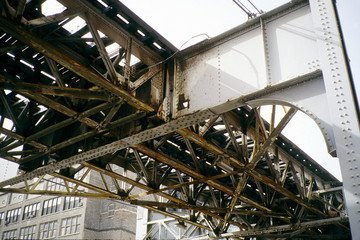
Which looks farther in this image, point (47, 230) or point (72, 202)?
point (47, 230)

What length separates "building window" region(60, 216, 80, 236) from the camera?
37.2 meters

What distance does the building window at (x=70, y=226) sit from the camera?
1465 inches

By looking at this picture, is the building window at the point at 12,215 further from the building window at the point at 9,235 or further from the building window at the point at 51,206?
the building window at the point at 51,206

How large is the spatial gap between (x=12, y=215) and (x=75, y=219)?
1394 cm

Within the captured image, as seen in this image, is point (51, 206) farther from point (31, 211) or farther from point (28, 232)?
point (28, 232)

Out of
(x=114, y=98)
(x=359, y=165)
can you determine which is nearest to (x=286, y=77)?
(x=359, y=165)

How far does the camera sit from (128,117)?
23.6ft

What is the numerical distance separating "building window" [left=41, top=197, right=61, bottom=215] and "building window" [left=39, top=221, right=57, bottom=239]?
4.56ft

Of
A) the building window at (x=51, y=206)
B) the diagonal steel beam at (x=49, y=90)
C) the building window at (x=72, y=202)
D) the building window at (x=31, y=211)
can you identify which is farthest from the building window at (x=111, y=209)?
the diagonal steel beam at (x=49, y=90)

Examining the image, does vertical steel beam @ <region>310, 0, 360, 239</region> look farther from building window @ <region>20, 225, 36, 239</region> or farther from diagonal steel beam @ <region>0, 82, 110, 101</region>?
building window @ <region>20, 225, 36, 239</region>

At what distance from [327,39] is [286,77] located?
0.88m

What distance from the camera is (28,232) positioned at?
42156 mm

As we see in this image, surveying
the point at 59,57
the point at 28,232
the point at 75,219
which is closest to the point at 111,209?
the point at 75,219

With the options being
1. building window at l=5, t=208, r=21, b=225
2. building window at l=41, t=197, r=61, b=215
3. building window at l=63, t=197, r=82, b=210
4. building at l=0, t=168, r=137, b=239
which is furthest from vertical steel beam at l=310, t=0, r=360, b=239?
building window at l=5, t=208, r=21, b=225
